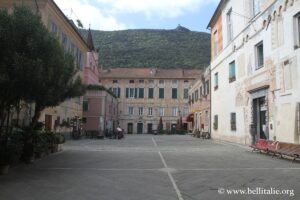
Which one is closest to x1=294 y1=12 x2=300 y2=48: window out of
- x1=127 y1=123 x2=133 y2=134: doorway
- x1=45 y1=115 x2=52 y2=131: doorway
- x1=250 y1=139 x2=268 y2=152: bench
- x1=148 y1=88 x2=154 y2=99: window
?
x1=250 y1=139 x2=268 y2=152: bench

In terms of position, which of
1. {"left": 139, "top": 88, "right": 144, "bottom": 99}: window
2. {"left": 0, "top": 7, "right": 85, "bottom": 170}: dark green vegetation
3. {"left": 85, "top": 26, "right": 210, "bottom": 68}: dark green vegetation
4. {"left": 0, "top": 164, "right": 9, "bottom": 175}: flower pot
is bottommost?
{"left": 0, "top": 164, "right": 9, "bottom": 175}: flower pot

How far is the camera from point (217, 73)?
96.3 feet

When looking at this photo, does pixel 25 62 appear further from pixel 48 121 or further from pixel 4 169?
pixel 48 121

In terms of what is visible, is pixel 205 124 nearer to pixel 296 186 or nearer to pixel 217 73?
pixel 217 73

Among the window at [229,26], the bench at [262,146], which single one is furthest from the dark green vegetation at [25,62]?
the window at [229,26]

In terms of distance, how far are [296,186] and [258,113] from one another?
1207cm

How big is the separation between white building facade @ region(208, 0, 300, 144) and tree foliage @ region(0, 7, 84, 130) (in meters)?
9.80

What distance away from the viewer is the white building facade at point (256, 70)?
1470cm

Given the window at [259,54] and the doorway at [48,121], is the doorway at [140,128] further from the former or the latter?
the window at [259,54]

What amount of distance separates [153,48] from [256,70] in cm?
10601

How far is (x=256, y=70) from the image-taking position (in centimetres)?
1930

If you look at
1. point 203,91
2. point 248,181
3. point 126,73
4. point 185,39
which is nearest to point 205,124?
point 203,91

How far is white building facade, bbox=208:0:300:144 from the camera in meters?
14.7

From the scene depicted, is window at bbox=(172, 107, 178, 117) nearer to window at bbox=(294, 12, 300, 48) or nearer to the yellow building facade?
the yellow building facade
